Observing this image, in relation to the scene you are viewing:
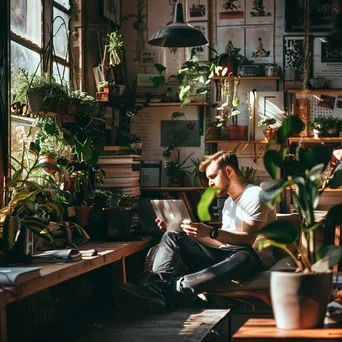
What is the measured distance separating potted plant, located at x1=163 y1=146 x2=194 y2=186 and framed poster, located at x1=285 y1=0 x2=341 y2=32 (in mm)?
1583

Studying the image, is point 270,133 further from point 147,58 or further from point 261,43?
point 147,58

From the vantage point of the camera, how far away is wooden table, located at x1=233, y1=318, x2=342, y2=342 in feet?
8.66

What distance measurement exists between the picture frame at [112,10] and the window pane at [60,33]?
0.58 meters

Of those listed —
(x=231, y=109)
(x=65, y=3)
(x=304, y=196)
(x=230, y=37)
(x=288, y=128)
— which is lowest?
(x=304, y=196)

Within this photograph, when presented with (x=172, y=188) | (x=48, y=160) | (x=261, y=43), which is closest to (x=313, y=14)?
(x=261, y=43)

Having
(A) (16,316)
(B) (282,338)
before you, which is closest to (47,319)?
(A) (16,316)

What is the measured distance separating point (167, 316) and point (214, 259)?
2.19ft

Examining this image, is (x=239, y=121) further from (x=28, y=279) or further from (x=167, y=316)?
(x=28, y=279)

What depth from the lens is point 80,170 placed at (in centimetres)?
555

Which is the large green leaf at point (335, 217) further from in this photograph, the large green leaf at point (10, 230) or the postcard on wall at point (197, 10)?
the postcard on wall at point (197, 10)

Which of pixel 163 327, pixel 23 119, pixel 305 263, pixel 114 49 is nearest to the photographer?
pixel 305 263

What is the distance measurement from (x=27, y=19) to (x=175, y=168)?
87.7 inches

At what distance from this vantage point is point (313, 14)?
706 cm

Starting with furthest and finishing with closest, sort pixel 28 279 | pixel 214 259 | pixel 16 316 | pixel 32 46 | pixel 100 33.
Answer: pixel 100 33 → pixel 32 46 → pixel 214 259 → pixel 16 316 → pixel 28 279
